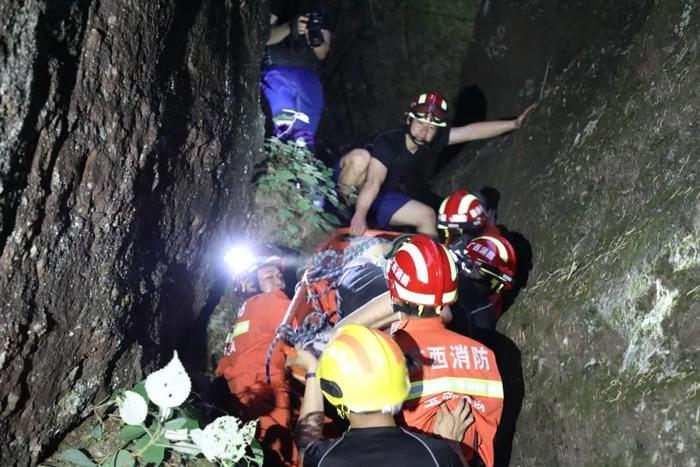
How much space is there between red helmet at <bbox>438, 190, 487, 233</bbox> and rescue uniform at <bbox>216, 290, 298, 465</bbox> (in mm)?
1973

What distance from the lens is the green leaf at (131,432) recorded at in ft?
8.76

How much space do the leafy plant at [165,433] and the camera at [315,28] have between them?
4.60m

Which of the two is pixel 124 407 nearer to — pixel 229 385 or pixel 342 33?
pixel 229 385

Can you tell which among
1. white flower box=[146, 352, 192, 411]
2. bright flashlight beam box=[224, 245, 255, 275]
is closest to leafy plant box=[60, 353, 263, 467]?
white flower box=[146, 352, 192, 411]

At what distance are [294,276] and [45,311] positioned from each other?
3.35 metres

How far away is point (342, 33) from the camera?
874cm

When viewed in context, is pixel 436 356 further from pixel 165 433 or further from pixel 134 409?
pixel 134 409

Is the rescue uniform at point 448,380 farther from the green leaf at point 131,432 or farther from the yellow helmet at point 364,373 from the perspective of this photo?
the green leaf at point 131,432

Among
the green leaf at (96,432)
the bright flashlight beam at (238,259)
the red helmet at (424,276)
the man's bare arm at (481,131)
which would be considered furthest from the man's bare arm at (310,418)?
the man's bare arm at (481,131)

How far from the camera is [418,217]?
6148mm

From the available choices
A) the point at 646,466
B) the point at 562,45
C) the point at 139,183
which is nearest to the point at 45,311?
the point at 139,183

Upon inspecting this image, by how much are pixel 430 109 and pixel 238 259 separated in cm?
241

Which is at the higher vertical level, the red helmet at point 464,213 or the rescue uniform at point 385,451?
the rescue uniform at point 385,451

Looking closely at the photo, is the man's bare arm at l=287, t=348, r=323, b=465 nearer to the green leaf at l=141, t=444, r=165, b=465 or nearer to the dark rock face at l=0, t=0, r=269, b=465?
the green leaf at l=141, t=444, r=165, b=465
